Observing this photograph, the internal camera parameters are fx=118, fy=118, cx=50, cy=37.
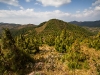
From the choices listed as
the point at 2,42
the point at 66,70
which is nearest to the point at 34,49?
the point at 2,42

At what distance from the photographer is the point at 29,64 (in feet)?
47.6

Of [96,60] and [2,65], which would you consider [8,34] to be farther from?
[96,60]

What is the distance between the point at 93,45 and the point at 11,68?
15749 millimetres

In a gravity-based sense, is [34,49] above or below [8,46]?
below

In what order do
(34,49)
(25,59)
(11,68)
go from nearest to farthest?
(11,68) < (25,59) < (34,49)

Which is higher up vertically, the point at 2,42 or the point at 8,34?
the point at 8,34

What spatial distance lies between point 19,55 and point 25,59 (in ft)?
3.45

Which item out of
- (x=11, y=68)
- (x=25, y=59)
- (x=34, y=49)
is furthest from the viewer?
(x=34, y=49)

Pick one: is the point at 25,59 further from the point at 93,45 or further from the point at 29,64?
the point at 93,45

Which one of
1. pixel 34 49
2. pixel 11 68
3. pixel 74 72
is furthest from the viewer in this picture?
pixel 34 49

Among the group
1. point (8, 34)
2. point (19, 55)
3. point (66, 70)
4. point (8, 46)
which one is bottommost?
point (66, 70)

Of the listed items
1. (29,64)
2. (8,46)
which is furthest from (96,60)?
(8,46)

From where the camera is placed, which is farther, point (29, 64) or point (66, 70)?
point (29, 64)

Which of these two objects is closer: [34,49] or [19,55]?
[19,55]
